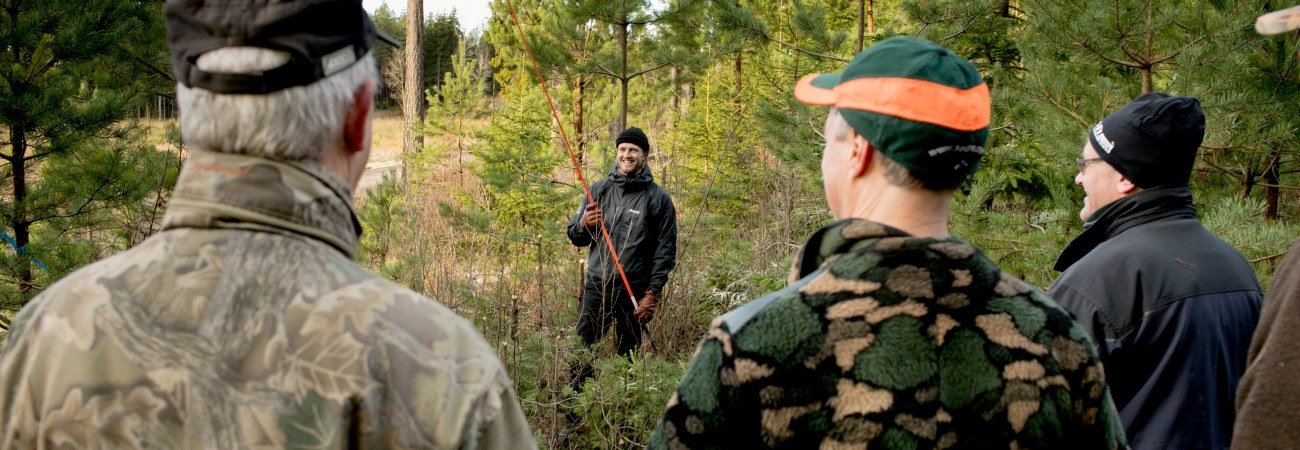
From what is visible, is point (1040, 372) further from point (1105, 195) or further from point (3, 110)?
point (3, 110)

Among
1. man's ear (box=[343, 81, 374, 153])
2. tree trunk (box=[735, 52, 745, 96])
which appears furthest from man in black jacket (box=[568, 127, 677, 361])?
tree trunk (box=[735, 52, 745, 96])

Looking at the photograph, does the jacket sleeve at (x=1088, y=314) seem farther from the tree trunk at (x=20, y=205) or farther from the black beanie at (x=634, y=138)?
the tree trunk at (x=20, y=205)

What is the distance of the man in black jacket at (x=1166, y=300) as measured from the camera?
237cm

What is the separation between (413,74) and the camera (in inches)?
590

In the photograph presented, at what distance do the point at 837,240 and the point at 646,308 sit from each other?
189 inches

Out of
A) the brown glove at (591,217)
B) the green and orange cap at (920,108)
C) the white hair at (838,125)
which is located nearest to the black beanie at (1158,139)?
the green and orange cap at (920,108)

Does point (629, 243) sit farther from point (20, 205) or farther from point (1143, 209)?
point (1143, 209)

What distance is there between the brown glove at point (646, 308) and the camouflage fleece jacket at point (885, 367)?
4.79m

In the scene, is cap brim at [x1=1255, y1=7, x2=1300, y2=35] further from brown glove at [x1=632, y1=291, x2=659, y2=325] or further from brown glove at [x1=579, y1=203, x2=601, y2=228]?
brown glove at [x1=579, y1=203, x2=601, y2=228]

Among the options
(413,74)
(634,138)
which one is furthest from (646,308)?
(413,74)

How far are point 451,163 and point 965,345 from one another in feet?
45.6

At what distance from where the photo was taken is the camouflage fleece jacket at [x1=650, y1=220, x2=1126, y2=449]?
1359 mm

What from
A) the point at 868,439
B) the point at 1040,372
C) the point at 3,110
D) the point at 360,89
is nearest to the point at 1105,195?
the point at 1040,372

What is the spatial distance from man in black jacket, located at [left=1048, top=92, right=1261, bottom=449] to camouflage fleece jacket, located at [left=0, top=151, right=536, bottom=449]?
2.07 meters
